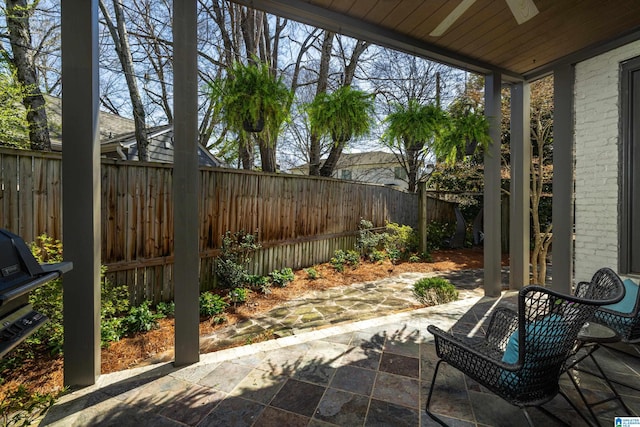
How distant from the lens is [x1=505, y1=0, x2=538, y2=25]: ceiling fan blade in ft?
6.55

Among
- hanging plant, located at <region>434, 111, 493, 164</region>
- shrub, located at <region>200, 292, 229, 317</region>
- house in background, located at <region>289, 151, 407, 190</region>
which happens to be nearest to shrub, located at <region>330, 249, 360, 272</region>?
shrub, located at <region>200, 292, 229, 317</region>

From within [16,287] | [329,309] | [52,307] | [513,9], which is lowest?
[329,309]

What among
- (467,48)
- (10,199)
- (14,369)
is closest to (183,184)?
(10,199)

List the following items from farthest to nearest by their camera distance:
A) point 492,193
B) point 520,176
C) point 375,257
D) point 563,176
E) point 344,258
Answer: point 375,257, point 344,258, point 520,176, point 492,193, point 563,176

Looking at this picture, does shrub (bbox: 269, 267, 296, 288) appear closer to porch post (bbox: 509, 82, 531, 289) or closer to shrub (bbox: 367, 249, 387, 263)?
shrub (bbox: 367, 249, 387, 263)

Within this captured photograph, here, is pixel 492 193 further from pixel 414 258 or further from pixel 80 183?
Answer: pixel 80 183

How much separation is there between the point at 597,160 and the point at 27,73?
265 inches

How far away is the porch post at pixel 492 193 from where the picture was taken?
3.63m

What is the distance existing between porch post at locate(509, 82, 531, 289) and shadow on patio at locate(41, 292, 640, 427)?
67.9 inches

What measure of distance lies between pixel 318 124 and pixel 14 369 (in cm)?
310

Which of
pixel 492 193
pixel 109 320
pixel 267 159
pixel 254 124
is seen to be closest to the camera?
pixel 254 124

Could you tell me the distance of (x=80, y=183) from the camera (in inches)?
72.9

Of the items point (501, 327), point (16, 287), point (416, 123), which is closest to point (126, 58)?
point (416, 123)

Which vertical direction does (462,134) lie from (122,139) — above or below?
below
